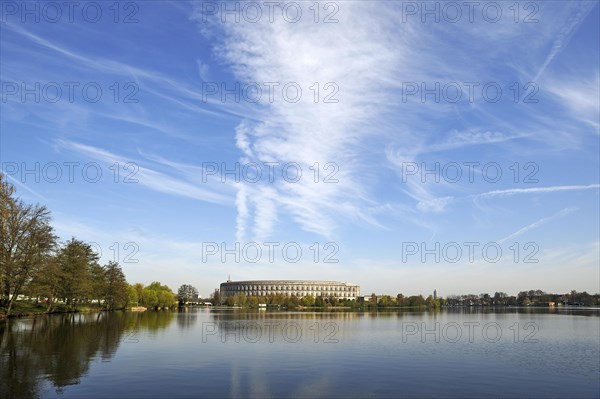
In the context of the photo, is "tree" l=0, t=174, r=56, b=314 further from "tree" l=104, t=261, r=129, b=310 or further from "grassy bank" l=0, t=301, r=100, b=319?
"tree" l=104, t=261, r=129, b=310

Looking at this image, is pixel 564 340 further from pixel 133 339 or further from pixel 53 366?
pixel 53 366

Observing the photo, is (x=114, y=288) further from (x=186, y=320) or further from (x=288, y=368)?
(x=288, y=368)

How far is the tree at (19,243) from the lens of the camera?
6931 centimetres

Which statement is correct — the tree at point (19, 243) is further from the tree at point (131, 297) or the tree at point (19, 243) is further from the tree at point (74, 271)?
the tree at point (131, 297)

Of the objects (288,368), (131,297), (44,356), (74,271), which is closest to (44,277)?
(74,271)

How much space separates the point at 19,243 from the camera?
73.2 m

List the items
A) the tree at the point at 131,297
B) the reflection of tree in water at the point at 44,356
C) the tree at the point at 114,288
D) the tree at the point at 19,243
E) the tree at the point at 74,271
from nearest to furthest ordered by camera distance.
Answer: the reflection of tree in water at the point at 44,356 → the tree at the point at 19,243 → the tree at the point at 74,271 → the tree at the point at 114,288 → the tree at the point at 131,297

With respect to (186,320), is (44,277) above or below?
above

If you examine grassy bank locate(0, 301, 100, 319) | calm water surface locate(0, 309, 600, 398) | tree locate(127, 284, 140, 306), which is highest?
calm water surface locate(0, 309, 600, 398)

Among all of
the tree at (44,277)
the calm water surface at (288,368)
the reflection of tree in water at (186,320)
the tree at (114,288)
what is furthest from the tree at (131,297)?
the calm water surface at (288,368)

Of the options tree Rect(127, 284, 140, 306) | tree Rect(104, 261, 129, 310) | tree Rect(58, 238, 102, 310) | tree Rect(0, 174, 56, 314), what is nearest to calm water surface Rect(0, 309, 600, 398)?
tree Rect(0, 174, 56, 314)

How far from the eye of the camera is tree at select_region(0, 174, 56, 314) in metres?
69.3

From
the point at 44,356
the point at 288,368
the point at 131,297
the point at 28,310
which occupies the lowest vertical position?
the point at 131,297

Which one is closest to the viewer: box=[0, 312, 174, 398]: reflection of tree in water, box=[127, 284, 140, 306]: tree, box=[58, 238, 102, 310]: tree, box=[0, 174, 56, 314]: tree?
box=[0, 312, 174, 398]: reflection of tree in water
